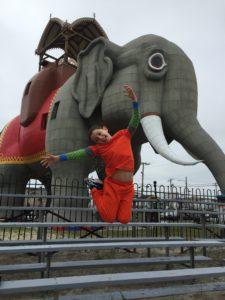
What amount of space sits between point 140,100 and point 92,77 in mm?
1649

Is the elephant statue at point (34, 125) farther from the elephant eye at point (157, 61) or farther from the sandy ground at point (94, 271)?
the sandy ground at point (94, 271)

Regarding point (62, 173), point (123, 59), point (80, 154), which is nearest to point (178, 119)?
point (123, 59)

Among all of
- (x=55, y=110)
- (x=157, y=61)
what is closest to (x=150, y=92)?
(x=157, y=61)

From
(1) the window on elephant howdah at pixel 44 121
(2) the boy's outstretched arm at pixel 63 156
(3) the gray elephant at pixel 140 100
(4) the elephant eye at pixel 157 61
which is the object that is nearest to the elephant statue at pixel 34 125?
(1) the window on elephant howdah at pixel 44 121

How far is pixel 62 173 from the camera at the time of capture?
9320mm

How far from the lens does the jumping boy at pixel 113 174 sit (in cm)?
346

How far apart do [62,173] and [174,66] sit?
162 inches

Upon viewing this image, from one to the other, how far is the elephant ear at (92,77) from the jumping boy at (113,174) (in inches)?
217

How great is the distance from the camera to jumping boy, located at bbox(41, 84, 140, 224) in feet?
11.4

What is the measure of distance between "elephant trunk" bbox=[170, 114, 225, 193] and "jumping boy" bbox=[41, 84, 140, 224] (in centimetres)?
433

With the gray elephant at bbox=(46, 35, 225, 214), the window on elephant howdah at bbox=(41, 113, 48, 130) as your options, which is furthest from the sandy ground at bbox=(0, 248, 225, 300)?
the window on elephant howdah at bbox=(41, 113, 48, 130)

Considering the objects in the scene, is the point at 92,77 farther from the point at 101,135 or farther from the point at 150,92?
the point at 101,135

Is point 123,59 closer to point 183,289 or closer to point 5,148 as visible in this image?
point 5,148

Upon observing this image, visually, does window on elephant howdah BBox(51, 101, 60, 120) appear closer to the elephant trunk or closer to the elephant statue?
the elephant statue
